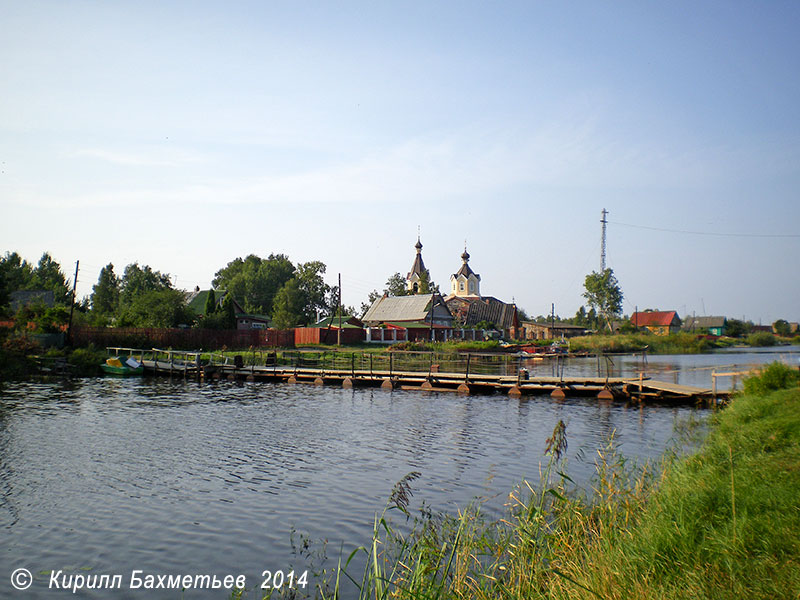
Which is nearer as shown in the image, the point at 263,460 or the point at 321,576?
the point at 321,576

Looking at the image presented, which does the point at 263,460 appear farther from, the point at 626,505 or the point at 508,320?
the point at 508,320

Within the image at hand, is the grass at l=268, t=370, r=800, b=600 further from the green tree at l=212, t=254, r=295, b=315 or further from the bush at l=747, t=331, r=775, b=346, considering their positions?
the bush at l=747, t=331, r=775, b=346

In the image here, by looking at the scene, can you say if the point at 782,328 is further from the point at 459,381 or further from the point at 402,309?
the point at 459,381

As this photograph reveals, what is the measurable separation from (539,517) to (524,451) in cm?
969

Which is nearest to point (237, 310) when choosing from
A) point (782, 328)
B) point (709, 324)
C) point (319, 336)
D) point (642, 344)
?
point (319, 336)

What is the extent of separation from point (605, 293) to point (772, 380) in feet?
290

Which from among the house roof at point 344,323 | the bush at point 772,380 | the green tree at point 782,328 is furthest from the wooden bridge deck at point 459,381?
the green tree at point 782,328

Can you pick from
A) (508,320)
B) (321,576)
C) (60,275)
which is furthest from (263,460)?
(60,275)

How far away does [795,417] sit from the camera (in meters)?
13.2

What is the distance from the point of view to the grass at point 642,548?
5.67m

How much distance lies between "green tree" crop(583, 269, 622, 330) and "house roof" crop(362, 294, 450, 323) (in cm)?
3777

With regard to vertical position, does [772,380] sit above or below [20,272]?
below

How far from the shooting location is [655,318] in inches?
5005

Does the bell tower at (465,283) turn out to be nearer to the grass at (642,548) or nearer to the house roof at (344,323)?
the house roof at (344,323)
